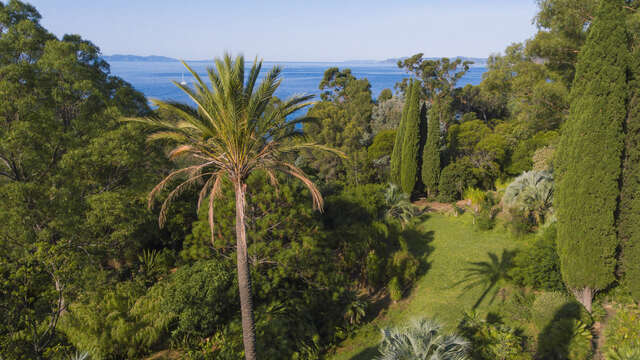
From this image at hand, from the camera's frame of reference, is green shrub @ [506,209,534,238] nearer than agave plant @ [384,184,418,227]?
Yes

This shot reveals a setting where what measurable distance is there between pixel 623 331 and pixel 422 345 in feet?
16.6

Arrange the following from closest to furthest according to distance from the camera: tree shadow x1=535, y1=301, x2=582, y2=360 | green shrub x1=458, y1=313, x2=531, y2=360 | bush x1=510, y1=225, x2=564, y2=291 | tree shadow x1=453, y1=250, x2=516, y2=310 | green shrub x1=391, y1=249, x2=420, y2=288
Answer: green shrub x1=458, y1=313, x2=531, y2=360 < tree shadow x1=535, y1=301, x2=582, y2=360 < bush x1=510, y1=225, x2=564, y2=291 < tree shadow x1=453, y1=250, x2=516, y2=310 < green shrub x1=391, y1=249, x2=420, y2=288

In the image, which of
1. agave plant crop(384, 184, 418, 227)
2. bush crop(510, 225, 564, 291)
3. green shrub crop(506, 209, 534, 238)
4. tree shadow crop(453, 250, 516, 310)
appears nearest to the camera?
Result: bush crop(510, 225, 564, 291)

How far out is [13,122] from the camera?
8000mm

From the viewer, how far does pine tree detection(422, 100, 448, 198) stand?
838 inches

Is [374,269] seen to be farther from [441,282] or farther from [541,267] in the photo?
[541,267]

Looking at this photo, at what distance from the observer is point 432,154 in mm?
21516

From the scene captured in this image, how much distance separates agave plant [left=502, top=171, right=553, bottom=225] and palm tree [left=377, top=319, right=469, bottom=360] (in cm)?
1102

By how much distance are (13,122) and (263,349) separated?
806 centimetres

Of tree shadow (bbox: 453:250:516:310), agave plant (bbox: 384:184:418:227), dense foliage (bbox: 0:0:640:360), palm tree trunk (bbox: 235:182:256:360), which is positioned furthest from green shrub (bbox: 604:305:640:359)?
agave plant (bbox: 384:184:418:227)

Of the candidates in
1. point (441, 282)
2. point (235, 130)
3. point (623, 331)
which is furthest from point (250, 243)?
point (623, 331)

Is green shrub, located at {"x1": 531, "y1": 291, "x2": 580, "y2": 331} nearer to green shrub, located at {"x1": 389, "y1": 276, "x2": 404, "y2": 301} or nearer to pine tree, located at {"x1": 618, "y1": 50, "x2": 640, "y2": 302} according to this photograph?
pine tree, located at {"x1": 618, "y1": 50, "x2": 640, "y2": 302}

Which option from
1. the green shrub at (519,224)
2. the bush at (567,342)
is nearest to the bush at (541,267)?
the bush at (567,342)

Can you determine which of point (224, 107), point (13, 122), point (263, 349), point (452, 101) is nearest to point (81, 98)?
point (13, 122)
